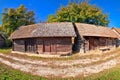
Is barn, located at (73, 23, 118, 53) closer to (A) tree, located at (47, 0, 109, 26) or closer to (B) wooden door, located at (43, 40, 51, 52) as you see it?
(B) wooden door, located at (43, 40, 51, 52)

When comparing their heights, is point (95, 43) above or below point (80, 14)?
below

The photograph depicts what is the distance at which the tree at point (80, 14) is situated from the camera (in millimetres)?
56250

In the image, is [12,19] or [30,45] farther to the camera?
[12,19]

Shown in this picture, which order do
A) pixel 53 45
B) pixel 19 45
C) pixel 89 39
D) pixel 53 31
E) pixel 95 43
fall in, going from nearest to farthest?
pixel 53 45 → pixel 53 31 → pixel 89 39 → pixel 95 43 → pixel 19 45

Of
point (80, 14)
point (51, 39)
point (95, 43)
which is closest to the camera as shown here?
point (51, 39)

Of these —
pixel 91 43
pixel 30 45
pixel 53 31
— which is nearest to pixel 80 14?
pixel 91 43

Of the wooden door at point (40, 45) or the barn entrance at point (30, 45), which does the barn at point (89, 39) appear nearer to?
the wooden door at point (40, 45)

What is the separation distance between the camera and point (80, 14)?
56.2 metres

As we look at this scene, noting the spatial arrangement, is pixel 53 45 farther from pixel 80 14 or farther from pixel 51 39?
pixel 80 14

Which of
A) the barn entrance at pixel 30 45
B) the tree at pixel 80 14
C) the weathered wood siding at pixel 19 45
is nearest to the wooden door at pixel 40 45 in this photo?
the barn entrance at pixel 30 45

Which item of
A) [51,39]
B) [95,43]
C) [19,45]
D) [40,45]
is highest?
[51,39]

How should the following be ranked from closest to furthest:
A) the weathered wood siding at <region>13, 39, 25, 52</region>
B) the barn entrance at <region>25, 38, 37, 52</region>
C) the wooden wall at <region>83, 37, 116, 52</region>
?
the barn entrance at <region>25, 38, 37, 52</region> < the wooden wall at <region>83, 37, 116, 52</region> < the weathered wood siding at <region>13, 39, 25, 52</region>

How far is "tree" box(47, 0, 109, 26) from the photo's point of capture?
185 ft

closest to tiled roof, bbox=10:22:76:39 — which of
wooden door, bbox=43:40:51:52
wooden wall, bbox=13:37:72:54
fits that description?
wooden wall, bbox=13:37:72:54
